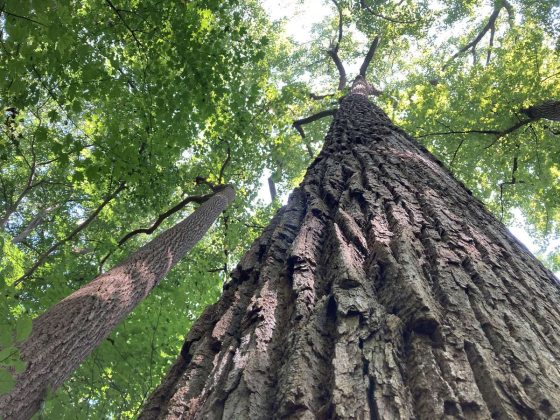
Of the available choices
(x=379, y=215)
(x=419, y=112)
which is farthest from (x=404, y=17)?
(x=379, y=215)

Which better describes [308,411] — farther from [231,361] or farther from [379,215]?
[379,215]

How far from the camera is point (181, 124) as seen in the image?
20.4 feet

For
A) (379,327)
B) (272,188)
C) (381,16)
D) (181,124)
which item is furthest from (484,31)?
(379,327)

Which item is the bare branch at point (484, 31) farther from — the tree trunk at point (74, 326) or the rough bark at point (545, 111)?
the tree trunk at point (74, 326)

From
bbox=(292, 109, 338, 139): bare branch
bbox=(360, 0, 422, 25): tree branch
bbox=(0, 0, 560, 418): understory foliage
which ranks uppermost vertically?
bbox=(360, 0, 422, 25): tree branch

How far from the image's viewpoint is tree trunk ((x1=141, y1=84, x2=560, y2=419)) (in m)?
0.91

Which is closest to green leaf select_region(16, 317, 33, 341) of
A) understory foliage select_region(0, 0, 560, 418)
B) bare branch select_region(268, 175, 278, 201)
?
understory foliage select_region(0, 0, 560, 418)

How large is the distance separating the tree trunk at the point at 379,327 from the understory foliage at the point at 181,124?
751 mm

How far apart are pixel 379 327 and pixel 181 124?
5.70 metres

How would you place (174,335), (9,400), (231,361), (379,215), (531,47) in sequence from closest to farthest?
(231,361) → (379,215) → (9,400) → (174,335) → (531,47)

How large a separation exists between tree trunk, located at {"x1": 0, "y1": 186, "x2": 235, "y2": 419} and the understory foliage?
0.32 metres

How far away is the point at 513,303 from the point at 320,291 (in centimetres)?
65

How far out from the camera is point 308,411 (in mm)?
883

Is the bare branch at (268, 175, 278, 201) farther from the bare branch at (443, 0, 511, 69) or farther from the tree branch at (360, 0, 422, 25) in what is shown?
the bare branch at (443, 0, 511, 69)
